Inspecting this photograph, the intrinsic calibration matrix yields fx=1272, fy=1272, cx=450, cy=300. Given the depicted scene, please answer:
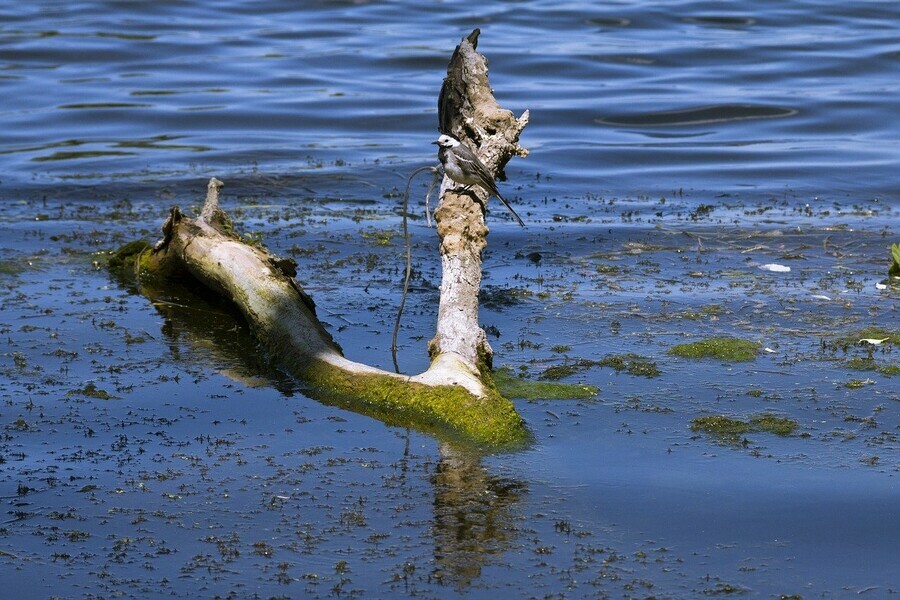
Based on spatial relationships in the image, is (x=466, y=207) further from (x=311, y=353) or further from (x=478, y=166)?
(x=311, y=353)

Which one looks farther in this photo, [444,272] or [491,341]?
[491,341]

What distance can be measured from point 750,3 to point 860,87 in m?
7.65

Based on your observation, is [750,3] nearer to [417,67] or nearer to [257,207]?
[417,67]

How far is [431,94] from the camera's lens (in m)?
17.7

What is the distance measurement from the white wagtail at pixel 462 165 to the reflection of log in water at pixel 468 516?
64.8 inches

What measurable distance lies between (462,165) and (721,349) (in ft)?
6.12

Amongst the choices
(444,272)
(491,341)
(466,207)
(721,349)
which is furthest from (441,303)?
(721,349)

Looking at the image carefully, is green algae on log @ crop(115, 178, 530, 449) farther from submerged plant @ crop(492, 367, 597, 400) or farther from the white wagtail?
the white wagtail

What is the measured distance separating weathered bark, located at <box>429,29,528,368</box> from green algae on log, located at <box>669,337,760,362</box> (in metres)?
1.23

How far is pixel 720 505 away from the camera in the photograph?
5.23m

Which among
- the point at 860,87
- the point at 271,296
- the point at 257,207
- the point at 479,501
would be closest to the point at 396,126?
the point at 257,207

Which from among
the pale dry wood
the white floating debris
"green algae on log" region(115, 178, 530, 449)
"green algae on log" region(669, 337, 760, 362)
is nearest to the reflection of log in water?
"green algae on log" region(115, 178, 530, 449)

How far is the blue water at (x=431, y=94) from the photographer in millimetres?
13070

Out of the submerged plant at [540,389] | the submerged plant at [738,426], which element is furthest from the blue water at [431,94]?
the submerged plant at [738,426]
